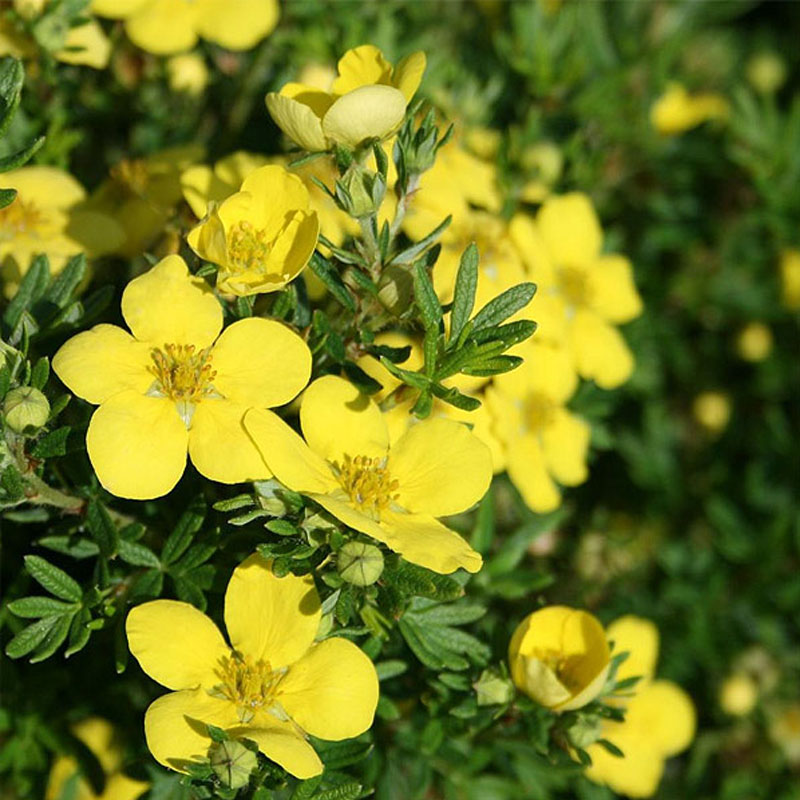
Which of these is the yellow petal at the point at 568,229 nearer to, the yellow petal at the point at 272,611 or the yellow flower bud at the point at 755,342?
the yellow flower bud at the point at 755,342

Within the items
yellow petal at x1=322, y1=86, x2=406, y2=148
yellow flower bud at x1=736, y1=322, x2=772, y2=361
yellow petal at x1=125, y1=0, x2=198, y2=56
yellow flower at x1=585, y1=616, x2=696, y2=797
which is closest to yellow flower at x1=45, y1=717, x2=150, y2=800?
yellow flower at x1=585, y1=616, x2=696, y2=797

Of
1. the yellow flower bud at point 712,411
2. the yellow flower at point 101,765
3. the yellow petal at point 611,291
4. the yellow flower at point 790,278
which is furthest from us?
the yellow flower bud at point 712,411

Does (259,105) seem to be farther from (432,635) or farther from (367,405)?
(432,635)

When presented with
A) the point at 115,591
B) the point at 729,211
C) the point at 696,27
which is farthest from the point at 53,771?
the point at 696,27

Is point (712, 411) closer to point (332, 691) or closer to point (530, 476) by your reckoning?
point (530, 476)

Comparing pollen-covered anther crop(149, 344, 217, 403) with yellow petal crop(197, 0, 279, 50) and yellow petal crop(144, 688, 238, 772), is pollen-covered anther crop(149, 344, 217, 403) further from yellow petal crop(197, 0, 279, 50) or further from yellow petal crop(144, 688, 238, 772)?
yellow petal crop(197, 0, 279, 50)

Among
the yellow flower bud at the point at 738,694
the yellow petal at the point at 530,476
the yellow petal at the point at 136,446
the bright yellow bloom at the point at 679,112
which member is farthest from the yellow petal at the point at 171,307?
the bright yellow bloom at the point at 679,112
